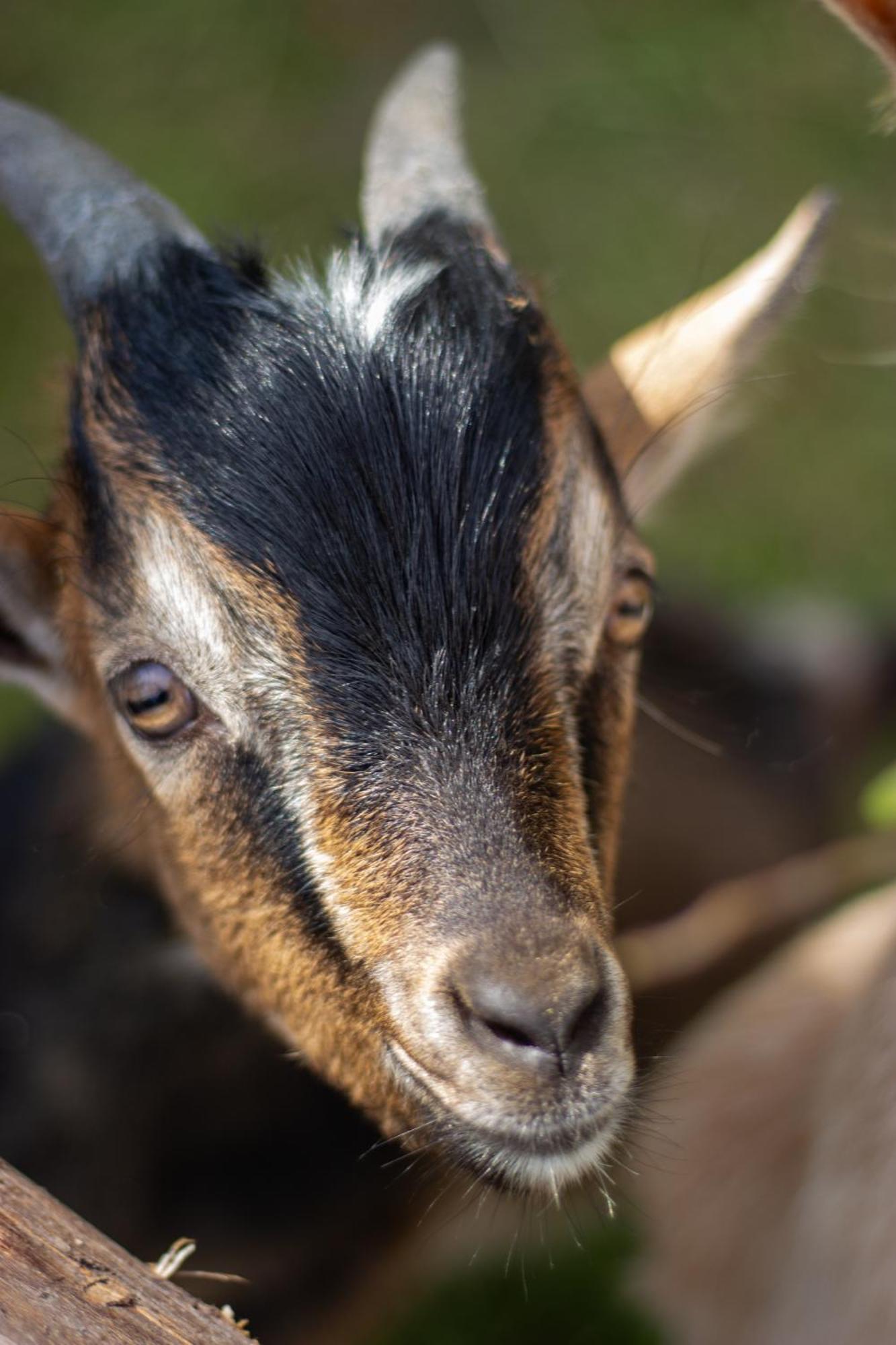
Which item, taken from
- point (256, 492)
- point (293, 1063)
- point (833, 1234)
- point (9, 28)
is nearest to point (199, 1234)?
point (293, 1063)

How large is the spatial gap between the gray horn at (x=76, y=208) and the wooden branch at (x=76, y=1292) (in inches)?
74.0

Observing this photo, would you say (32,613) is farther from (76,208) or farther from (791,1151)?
(791,1151)

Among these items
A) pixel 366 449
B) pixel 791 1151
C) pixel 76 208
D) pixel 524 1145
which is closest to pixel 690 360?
pixel 366 449

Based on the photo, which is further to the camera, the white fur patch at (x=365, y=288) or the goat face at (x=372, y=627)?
the white fur patch at (x=365, y=288)

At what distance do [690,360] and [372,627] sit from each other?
1.30 meters

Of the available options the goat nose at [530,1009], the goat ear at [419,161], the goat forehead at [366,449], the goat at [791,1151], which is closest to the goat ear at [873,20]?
the goat at [791,1151]

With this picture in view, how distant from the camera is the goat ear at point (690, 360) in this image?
3.18 meters

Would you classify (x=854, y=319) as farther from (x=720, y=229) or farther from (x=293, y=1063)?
(x=293, y=1063)

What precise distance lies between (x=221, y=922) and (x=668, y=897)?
270 centimetres

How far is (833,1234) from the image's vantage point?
120 inches

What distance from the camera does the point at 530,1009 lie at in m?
2.08

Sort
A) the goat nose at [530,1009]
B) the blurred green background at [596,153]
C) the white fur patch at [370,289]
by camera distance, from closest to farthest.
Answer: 1. the goat nose at [530,1009]
2. the white fur patch at [370,289]
3. the blurred green background at [596,153]

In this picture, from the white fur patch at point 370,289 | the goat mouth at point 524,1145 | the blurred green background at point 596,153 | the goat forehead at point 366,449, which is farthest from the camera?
the blurred green background at point 596,153

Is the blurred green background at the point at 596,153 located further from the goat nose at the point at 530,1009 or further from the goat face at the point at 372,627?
the goat nose at the point at 530,1009
